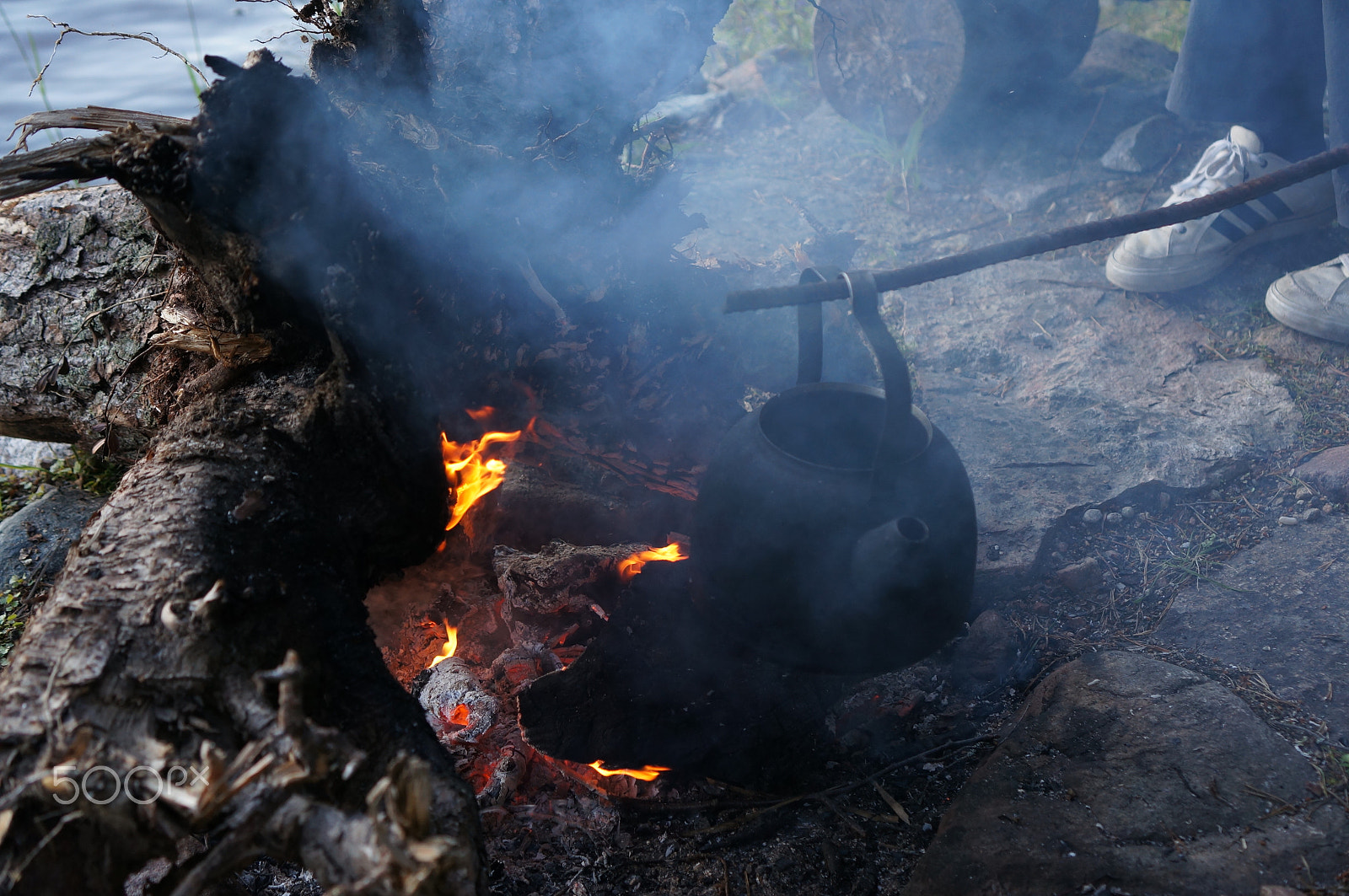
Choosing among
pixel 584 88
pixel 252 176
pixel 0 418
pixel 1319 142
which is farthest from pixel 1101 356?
pixel 0 418

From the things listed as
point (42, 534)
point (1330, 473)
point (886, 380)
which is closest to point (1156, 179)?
point (1330, 473)

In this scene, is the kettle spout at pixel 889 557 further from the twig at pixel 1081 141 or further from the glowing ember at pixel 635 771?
the twig at pixel 1081 141

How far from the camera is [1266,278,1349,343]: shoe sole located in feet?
12.6

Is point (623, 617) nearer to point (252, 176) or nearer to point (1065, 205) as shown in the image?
point (252, 176)

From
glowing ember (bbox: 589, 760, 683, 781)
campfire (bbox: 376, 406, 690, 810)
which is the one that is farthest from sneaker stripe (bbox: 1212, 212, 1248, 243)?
glowing ember (bbox: 589, 760, 683, 781)

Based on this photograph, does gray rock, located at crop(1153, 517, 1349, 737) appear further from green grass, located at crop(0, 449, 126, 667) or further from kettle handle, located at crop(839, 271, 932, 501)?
green grass, located at crop(0, 449, 126, 667)

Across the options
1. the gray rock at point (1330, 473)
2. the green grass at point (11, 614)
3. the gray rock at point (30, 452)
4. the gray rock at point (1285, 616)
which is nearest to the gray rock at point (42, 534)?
the green grass at point (11, 614)

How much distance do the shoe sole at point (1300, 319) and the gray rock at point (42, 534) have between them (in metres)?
5.95

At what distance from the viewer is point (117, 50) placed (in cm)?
661

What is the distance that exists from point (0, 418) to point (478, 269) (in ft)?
6.69

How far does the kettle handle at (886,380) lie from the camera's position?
2.06 metres

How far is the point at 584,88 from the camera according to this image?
3377mm

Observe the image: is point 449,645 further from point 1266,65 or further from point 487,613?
point 1266,65

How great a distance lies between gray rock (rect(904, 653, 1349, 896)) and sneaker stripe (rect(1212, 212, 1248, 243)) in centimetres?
305
